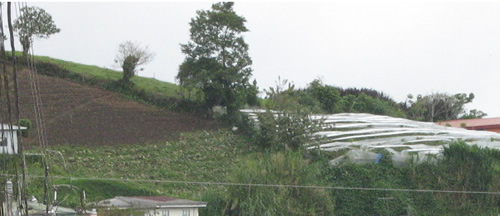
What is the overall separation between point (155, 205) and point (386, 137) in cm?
1897

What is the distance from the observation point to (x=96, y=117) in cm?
4216

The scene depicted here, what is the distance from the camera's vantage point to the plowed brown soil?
130ft

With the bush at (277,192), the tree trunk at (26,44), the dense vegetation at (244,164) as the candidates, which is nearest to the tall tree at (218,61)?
the dense vegetation at (244,164)

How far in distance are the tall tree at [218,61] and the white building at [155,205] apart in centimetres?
1633

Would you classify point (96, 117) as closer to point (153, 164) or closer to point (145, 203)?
point (153, 164)

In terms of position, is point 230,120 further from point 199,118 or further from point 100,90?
point 100,90

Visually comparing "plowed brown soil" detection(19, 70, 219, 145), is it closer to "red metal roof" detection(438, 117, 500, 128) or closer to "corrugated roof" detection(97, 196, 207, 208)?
"corrugated roof" detection(97, 196, 207, 208)

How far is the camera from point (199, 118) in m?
44.3

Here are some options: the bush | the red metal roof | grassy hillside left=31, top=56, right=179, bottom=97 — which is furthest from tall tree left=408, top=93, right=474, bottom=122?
the bush

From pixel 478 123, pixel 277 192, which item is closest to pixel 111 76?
pixel 478 123

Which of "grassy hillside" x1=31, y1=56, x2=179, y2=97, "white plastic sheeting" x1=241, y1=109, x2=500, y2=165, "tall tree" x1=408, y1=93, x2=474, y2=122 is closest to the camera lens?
"white plastic sheeting" x1=241, y1=109, x2=500, y2=165

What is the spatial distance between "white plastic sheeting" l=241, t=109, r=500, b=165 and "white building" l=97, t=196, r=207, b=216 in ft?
35.2

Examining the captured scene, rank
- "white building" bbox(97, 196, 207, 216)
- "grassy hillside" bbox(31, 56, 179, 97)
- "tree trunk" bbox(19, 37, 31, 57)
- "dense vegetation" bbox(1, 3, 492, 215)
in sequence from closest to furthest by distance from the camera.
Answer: "tree trunk" bbox(19, 37, 31, 57) → "white building" bbox(97, 196, 207, 216) → "dense vegetation" bbox(1, 3, 492, 215) → "grassy hillside" bbox(31, 56, 179, 97)

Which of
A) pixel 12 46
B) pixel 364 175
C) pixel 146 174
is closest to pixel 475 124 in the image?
pixel 364 175
